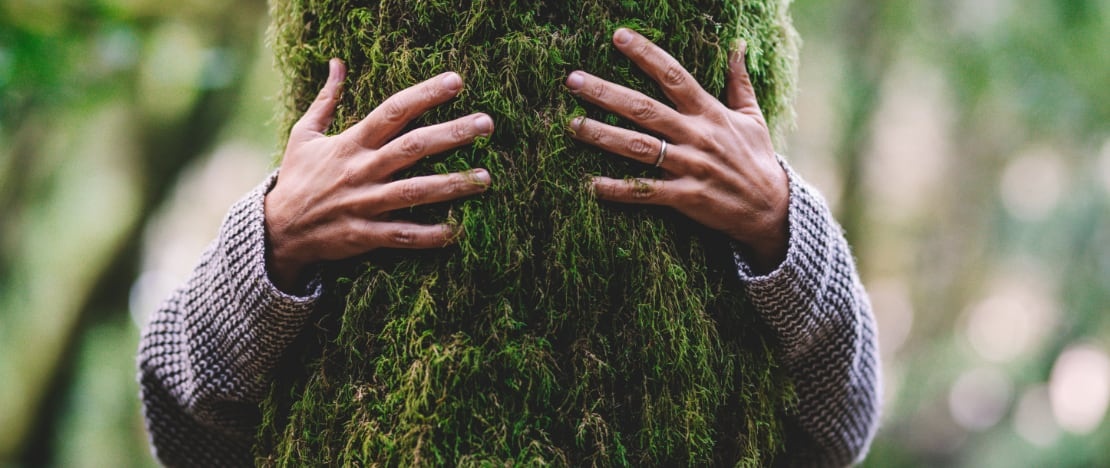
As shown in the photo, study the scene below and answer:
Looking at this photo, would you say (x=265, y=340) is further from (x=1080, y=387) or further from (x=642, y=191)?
(x=1080, y=387)

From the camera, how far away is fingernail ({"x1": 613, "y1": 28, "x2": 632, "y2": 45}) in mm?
1079

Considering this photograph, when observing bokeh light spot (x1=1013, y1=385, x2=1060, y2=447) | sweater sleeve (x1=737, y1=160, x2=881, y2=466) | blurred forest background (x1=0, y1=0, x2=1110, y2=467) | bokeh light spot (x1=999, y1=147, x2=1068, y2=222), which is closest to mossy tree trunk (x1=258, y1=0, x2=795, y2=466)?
sweater sleeve (x1=737, y1=160, x2=881, y2=466)

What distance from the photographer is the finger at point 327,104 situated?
115 centimetres

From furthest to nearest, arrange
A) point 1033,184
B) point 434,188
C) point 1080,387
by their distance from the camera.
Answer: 1. point 1033,184
2. point 1080,387
3. point 434,188

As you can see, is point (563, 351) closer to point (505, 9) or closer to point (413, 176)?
point (413, 176)

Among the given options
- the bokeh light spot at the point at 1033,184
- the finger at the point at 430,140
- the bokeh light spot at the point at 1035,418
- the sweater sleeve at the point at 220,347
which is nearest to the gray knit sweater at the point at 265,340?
the sweater sleeve at the point at 220,347

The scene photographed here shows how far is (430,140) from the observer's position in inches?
40.9

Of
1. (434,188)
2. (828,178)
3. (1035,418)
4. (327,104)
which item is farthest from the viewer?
(828,178)

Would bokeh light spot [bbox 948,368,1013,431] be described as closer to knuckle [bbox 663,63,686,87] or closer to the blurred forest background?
the blurred forest background

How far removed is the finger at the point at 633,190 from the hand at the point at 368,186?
153 mm

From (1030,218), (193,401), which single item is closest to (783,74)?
(193,401)

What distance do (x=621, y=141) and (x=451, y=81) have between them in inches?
9.4

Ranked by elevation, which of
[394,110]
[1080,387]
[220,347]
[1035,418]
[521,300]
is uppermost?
[394,110]

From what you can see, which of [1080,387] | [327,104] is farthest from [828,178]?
[327,104]
